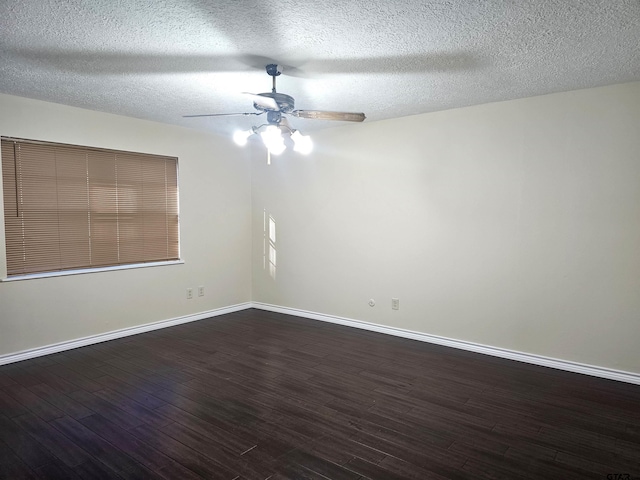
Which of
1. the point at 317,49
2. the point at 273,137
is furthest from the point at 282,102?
the point at 317,49

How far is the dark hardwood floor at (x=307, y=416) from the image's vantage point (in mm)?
2156

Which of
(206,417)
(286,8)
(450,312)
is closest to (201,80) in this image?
(286,8)

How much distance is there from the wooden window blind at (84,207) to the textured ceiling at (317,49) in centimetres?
63

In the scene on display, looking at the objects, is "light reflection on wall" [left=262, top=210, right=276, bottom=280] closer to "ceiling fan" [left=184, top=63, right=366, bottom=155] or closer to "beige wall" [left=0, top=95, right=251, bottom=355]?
"beige wall" [left=0, top=95, right=251, bottom=355]

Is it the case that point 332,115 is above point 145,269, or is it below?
above

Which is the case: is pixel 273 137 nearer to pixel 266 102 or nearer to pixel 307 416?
pixel 266 102

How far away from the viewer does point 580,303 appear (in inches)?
135

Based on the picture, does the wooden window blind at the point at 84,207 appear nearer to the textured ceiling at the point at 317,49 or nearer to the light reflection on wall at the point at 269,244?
the textured ceiling at the point at 317,49

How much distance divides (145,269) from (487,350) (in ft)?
12.7

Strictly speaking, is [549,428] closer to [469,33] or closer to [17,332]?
[469,33]

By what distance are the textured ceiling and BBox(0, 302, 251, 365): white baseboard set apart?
94.0 inches

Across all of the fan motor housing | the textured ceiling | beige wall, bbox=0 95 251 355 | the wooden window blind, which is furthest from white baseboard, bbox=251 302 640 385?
the fan motor housing

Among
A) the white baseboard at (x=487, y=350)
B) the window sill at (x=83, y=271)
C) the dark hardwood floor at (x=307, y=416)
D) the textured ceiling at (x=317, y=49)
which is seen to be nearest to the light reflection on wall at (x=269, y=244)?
the white baseboard at (x=487, y=350)

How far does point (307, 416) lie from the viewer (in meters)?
2.69
